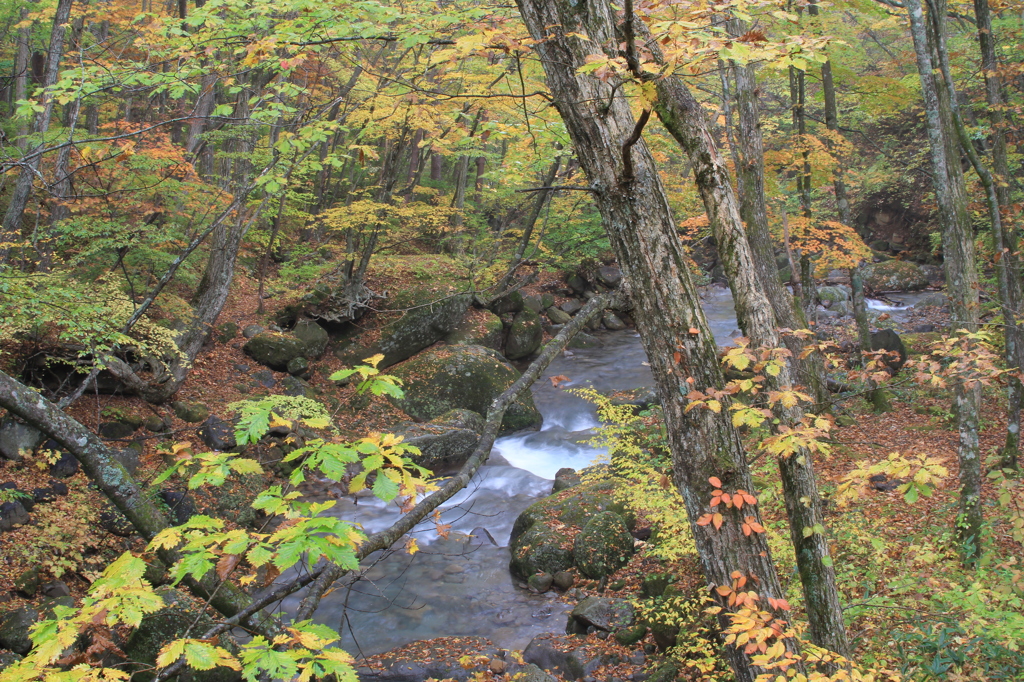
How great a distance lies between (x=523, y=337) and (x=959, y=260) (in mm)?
11821

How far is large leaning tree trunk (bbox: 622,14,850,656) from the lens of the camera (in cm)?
359

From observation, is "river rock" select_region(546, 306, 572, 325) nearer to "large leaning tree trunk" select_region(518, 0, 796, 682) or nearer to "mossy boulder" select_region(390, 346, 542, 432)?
"mossy boulder" select_region(390, 346, 542, 432)

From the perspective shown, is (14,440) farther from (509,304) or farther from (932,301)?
(932,301)

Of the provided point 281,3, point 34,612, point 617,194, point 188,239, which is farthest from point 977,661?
point 188,239

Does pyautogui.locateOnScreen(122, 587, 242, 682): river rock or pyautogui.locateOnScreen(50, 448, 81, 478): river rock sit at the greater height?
pyautogui.locateOnScreen(50, 448, 81, 478): river rock

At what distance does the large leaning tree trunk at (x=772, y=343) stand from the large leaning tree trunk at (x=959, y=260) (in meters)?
2.92

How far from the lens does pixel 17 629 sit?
572 cm

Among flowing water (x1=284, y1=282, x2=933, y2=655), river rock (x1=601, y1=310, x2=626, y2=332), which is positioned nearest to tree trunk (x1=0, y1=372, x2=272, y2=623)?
flowing water (x1=284, y1=282, x2=933, y2=655)

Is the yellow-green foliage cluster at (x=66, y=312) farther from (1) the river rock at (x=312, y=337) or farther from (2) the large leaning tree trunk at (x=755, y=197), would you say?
(2) the large leaning tree trunk at (x=755, y=197)

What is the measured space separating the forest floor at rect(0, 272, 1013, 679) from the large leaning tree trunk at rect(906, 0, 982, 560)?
1.32 feet

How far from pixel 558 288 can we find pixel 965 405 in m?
16.3

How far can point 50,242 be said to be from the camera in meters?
9.94

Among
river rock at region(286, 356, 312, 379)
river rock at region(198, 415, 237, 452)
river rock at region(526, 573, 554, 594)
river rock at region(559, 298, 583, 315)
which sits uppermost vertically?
river rock at region(198, 415, 237, 452)

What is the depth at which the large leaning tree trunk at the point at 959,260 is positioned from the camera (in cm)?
571
